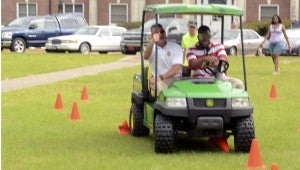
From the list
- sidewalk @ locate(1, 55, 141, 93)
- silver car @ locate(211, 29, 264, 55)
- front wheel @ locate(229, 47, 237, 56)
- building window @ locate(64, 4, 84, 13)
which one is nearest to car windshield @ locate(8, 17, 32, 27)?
silver car @ locate(211, 29, 264, 55)

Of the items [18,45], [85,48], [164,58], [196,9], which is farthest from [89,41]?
[196,9]

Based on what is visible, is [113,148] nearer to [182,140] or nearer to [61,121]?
[182,140]

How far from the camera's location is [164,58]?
12.4 m

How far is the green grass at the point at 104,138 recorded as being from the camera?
421 inches

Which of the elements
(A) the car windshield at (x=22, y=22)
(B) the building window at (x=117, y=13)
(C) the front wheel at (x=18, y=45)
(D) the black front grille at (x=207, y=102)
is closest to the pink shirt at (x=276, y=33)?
(D) the black front grille at (x=207, y=102)

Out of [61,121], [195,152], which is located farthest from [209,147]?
[61,121]

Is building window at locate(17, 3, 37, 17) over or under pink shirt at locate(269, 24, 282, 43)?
over

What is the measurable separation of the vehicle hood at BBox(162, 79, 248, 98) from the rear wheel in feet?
108

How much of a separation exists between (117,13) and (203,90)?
50.2 m

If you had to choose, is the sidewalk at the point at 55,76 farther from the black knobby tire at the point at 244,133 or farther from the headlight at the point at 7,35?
the headlight at the point at 7,35

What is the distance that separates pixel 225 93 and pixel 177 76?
3.46 ft

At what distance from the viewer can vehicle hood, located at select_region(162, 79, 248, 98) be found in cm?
1134

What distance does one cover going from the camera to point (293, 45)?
43250 millimetres

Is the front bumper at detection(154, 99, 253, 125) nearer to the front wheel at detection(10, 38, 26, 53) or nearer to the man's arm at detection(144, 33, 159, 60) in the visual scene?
the man's arm at detection(144, 33, 159, 60)
